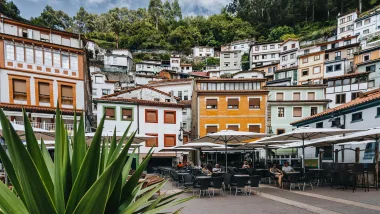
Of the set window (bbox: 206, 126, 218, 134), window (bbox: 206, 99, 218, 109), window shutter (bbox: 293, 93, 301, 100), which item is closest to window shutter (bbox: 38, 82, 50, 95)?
window (bbox: 206, 99, 218, 109)

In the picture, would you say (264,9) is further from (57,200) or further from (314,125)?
(57,200)

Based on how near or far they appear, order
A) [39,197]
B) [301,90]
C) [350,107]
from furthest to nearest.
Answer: [301,90] → [350,107] → [39,197]

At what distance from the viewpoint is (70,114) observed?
68.4 feet

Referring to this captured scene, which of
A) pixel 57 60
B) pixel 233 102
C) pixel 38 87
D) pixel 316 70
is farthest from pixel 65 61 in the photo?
pixel 316 70

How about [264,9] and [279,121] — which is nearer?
[279,121]

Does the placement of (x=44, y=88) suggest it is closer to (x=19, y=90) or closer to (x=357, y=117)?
(x=19, y=90)

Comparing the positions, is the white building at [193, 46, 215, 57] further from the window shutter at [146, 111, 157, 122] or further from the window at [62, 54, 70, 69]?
the window at [62, 54, 70, 69]

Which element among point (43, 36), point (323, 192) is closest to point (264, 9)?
point (43, 36)

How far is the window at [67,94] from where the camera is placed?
846 inches

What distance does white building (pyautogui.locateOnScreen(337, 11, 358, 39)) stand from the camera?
56062 mm

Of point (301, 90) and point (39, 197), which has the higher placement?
point (301, 90)

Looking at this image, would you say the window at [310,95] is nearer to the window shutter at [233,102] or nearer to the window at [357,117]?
the window shutter at [233,102]

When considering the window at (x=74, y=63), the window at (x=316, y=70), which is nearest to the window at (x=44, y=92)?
the window at (x=74, y=63)

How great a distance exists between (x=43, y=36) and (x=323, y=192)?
24833 mm
